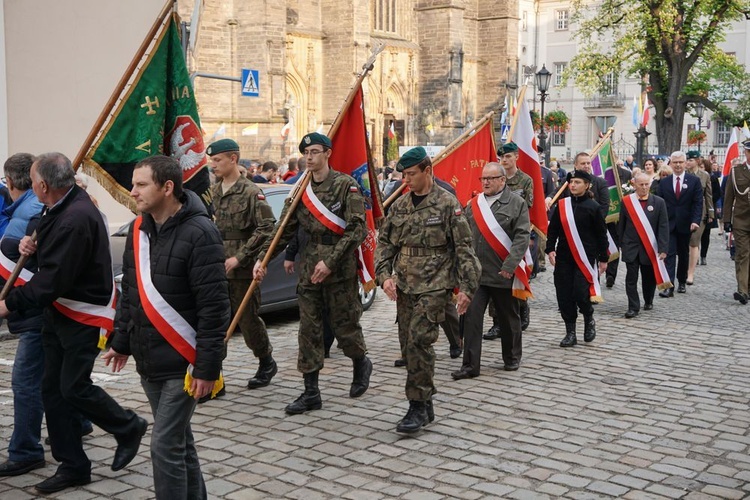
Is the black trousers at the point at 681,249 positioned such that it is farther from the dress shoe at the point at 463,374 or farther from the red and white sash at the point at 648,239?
the dress shoe at the point at 463,374

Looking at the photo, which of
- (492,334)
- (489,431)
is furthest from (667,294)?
(489,431)

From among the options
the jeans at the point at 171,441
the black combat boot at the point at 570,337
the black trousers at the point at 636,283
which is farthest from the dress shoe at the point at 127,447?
the black trousers at the point at 636,283

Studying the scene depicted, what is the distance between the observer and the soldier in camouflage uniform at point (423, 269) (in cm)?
672

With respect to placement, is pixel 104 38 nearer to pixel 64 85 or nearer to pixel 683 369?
pixel 64 85

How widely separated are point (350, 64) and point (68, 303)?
40.2 m

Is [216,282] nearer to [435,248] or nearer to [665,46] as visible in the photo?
[435,248]

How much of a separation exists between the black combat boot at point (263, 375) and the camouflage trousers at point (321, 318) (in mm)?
908

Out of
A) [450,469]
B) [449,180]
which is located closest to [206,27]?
[449,180]

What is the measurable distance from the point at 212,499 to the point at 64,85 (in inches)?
450

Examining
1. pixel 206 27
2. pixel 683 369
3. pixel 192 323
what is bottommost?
pixel 683 369

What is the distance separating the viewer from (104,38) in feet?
51.3

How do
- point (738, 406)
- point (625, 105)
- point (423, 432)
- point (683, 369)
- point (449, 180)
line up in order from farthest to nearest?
point (625, 105) < point (449, 180) < point (683, 369) < point (738, 406) < point (423, 432)

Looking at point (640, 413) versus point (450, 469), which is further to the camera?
point (640, 413)

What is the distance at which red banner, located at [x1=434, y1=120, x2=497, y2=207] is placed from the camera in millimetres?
10547
